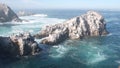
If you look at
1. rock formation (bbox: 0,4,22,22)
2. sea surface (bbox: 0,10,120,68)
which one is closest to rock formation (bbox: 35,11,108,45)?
sea surface (bbox: 0,10,120,68)

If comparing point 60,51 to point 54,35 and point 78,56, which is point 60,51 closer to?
point 78,56

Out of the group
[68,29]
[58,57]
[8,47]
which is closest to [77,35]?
[68,29]

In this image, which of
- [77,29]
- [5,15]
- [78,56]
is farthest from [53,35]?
[5,15]

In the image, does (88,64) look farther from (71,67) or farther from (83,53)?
(83,53)

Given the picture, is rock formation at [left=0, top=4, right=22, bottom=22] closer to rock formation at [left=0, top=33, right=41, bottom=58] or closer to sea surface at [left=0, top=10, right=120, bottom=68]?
sea surface at [left=0, top=10, right=120, bottom=68]

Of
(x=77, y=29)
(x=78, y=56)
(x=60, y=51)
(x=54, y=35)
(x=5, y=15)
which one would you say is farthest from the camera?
(x=5, y=15)
